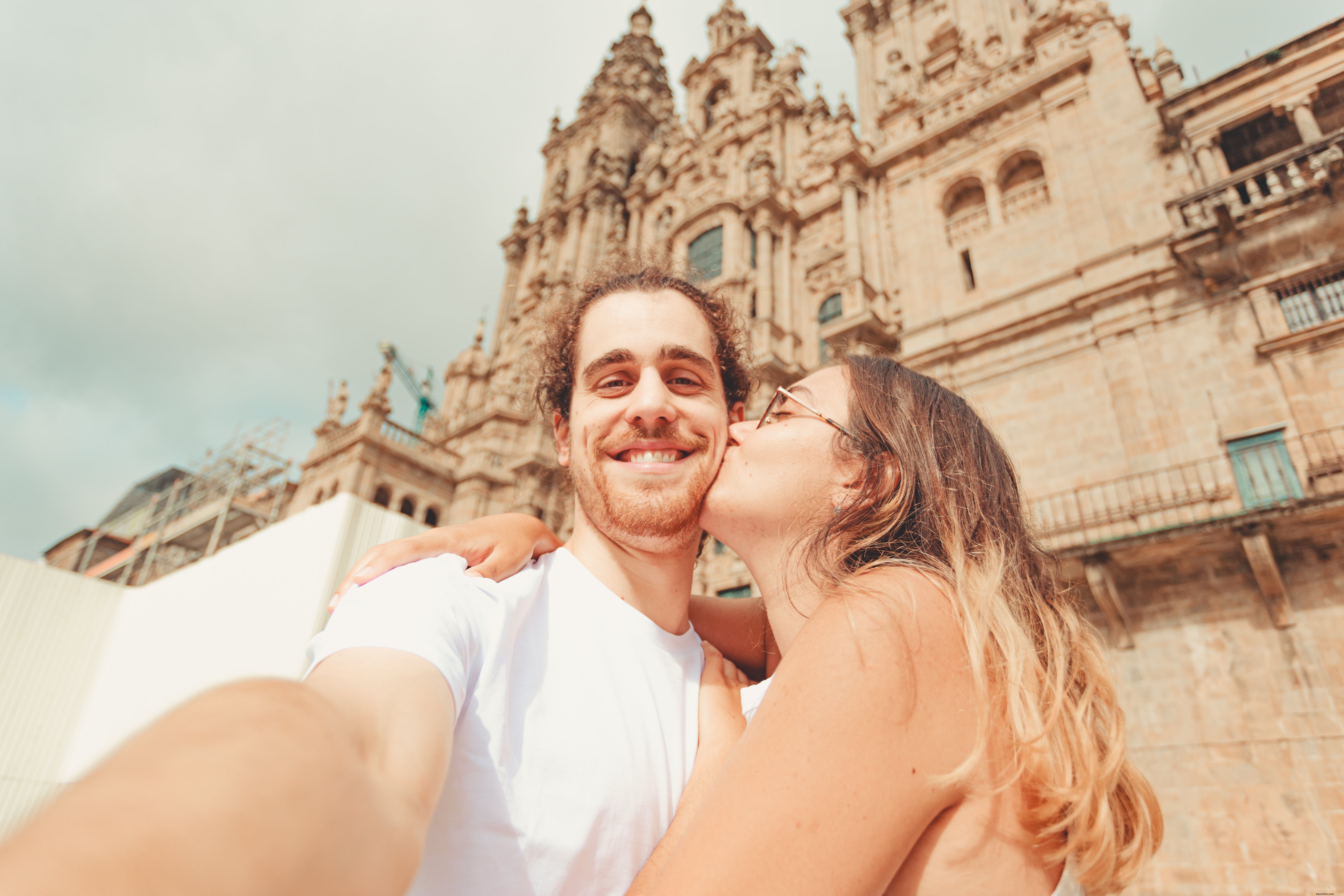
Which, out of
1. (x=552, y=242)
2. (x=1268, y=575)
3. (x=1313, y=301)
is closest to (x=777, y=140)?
(x=552, y=242)

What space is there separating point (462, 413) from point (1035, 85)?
24.8 m

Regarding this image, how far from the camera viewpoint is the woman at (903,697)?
1396 mm

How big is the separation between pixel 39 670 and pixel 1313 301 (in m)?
24.8

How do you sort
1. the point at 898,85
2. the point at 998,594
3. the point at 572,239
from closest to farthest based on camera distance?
1. the point at 998,594
2. the point at 898,85
3. the point at 572,239

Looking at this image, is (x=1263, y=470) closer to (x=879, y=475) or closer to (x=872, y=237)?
(x=872, y=237)

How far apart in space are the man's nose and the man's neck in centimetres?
44

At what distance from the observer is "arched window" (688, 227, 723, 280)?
23.3 metres

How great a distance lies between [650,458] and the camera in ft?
8.41

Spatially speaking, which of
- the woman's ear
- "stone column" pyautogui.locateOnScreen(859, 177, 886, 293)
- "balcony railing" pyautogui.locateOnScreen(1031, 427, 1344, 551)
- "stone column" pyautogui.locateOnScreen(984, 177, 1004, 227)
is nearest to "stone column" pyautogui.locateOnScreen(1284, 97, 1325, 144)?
"stone column" pyautogui.locateOnScreen(984, 177, 1004, 227)

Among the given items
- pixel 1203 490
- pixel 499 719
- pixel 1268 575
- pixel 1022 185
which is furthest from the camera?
pixel 1022 185

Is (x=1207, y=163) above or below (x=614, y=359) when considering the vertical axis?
above

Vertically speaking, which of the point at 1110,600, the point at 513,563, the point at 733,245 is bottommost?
the point at 513,563

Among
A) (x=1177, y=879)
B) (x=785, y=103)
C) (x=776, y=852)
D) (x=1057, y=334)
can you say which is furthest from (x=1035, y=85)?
(x=776, y=852)

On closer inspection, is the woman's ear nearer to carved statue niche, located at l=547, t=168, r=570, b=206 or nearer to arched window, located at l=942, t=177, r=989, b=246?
arched window, located at l=942, t=177, r=989, b=246
